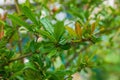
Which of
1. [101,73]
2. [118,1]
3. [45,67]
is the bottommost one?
[101,73]

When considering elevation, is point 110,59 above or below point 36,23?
below

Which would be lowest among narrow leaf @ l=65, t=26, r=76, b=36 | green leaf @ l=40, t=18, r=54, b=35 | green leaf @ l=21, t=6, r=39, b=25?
narrow leaf @ l=65, t=26, r=76, b=36

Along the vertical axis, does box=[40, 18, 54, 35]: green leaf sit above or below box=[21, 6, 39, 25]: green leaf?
below

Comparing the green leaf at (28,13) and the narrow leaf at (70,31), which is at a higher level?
the green leaf at (28,13)

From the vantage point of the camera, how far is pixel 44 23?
3.57 ft

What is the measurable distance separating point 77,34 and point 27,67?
19cm

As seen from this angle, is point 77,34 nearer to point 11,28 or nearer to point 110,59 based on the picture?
point 11,28

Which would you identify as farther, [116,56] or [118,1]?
[116,56]

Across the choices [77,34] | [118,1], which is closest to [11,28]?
[77,34]

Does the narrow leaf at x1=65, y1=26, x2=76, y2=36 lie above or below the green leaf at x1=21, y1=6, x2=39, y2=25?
below

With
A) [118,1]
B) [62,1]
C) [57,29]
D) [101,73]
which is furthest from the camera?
[101,73]

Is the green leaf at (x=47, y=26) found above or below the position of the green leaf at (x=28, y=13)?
below

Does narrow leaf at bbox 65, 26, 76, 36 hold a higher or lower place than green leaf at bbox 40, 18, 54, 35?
lower

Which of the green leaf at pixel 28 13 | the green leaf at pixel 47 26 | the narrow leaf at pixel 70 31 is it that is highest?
the green leaf at pixel 28 13
